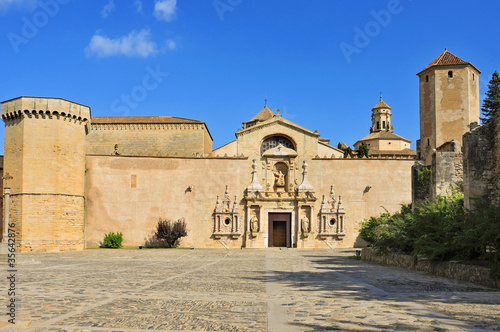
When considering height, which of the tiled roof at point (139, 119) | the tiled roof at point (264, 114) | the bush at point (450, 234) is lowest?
the bush at point (450, 234)

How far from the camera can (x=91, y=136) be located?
44.1m

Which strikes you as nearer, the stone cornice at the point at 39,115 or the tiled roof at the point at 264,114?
the stone cornice at the point at 39,115

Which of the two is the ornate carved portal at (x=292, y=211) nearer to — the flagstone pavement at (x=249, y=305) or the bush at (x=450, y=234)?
the bush at (x=450, y=234)

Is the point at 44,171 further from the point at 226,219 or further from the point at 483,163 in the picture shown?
the point at 483,163

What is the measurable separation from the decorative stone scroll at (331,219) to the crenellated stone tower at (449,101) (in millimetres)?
7154

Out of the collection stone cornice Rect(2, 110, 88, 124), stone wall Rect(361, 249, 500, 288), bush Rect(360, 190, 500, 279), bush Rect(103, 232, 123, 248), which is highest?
stone cornice Rect(2, 110, 88, 124)

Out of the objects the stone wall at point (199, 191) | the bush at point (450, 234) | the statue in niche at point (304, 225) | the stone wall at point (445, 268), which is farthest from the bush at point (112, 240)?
the bush at point (450, 234)

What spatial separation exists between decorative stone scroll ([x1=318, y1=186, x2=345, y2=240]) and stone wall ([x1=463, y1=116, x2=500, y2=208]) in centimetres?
1876

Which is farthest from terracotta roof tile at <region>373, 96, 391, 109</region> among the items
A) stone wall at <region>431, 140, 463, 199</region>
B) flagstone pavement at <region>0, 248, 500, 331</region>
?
flagstone pavement at <region>0, 248, 500, 331</region>

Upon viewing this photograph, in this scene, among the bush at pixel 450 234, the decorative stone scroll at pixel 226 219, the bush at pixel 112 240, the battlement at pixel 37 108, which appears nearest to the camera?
the bush at pixel 450 234

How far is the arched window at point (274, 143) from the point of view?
3622 cm

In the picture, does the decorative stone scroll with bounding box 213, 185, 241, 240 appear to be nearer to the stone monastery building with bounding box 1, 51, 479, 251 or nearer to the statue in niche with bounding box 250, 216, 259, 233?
the stone monastery building with bounding box 1, 51, 479, 251

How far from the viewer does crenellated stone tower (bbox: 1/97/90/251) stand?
93.6 ft

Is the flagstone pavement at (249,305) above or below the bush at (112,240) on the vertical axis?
above
